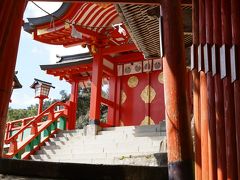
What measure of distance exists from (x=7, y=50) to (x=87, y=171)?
55.0 inches

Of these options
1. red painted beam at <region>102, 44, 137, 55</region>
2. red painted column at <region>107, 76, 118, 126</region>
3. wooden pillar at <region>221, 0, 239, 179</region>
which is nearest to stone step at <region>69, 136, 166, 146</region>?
red painted column at <region>107, 76, 118, 126</region>

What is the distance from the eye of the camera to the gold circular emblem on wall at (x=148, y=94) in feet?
43.7

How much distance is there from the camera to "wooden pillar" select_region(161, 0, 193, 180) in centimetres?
312

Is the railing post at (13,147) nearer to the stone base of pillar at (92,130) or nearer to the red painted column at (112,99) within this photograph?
the stone base of pillar at (92,130)

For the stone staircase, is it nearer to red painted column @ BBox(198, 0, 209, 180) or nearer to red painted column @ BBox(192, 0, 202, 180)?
red painted column @ BBox(192, 0, 202, 180)

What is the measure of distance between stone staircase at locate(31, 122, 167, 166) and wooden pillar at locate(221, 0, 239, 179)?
17.3ft

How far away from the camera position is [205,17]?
340 cm

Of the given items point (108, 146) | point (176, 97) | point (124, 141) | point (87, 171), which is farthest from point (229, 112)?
point (108, 146)

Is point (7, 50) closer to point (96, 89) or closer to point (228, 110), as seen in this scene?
point (228, 110)

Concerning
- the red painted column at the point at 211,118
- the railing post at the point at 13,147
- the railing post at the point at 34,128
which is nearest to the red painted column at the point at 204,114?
the red painted column at the point at 211,118

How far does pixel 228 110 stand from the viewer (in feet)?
9.70

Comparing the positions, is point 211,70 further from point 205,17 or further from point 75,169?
point 75,169

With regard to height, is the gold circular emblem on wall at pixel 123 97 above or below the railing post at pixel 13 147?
above

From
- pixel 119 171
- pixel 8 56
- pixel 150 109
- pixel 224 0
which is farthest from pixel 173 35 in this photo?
pixel 150 109
